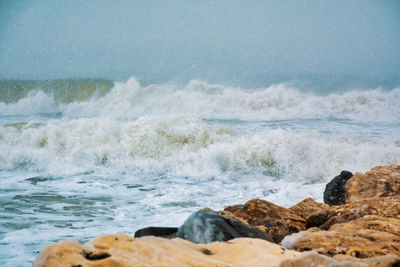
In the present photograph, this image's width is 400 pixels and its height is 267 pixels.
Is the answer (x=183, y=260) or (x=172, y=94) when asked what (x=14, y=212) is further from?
(x=172, y=94)

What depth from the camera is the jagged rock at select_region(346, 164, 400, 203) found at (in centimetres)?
323

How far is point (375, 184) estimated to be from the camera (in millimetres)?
3305

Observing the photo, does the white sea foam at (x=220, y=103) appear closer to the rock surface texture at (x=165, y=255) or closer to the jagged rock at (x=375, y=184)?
the jagged rock at (x=375, y=184)

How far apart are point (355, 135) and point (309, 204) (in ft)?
22.8

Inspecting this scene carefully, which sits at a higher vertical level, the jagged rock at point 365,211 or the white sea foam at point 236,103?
the white sea foam at point 236,103

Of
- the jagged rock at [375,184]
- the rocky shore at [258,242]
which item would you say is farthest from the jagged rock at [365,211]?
the jagged rock at [375,184]

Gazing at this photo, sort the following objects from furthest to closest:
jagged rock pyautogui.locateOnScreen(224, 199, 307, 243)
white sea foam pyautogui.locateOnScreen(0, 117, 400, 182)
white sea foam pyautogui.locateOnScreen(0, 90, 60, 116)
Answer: white sea foam pyautogui.locateOnScreen(0, 90, 60, 116) < white sea foam pyautogui.locateOnScreen(0, 117, 400, 182) < jagged rock pyautogui.locateOnScreen(224, 199, 307, 243)

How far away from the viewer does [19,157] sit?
631cm

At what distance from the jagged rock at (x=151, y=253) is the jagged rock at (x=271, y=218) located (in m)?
0.90

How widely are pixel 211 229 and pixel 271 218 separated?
1040mm

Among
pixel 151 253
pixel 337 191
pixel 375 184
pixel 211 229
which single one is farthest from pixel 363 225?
pixel 337 191

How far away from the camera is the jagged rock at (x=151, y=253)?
3.47ft

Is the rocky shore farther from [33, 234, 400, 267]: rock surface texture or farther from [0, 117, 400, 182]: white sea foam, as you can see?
[0, 117, 400, 182]: white sea foam

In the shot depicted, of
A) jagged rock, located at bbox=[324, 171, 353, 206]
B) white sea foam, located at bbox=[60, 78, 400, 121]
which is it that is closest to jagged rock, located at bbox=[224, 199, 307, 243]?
jagged rock, located at bbox=[324, 171, 353, 206]
